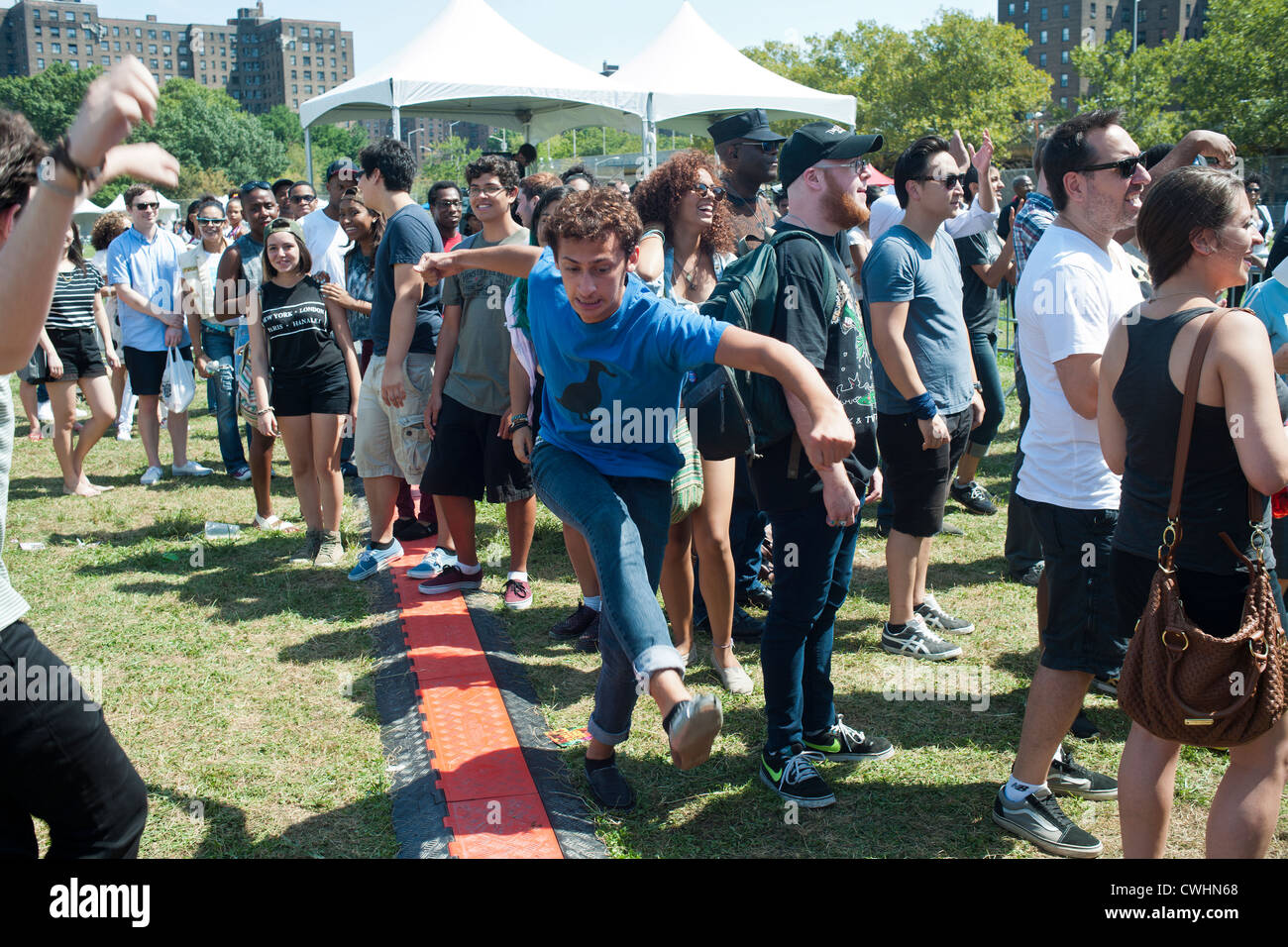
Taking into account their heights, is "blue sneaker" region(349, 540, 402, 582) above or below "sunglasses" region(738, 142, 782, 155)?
below

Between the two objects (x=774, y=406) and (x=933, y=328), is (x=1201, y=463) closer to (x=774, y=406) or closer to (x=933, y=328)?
(x=774, y=406)

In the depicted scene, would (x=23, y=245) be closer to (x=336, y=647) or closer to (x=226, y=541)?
(x=336, y=647)

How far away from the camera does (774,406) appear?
132 inches

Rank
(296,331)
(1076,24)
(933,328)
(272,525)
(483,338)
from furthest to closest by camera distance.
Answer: (1076,24) → (272,525) → (296,331) → (483,338) → (933,328)

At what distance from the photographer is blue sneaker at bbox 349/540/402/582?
591 centimetres

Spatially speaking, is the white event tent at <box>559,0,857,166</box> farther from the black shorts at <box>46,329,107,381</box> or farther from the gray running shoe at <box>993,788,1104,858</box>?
the gray running shoe at <box>993,788,1104,858</box>

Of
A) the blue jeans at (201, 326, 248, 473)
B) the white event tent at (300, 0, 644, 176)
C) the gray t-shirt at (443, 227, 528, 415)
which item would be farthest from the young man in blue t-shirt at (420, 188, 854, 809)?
the white event tent at (300, 0, 644, 176)

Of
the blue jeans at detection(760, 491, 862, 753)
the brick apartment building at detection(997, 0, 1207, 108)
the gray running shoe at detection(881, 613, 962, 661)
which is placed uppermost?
the brick apartment building at detection(997, 0, 1207, 108)

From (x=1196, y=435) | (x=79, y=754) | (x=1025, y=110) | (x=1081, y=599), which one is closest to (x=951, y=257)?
(x=1081, y=599)

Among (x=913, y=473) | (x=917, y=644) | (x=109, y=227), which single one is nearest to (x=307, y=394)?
(x=913, y=473)

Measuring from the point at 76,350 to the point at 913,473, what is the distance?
268 inches

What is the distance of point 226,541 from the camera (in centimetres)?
683

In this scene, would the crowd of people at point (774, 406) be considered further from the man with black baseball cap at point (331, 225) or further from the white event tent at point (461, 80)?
the white event tent at point (461, 80)

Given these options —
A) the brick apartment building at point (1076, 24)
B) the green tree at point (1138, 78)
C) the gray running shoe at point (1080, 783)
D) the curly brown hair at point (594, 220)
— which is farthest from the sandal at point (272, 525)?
the brick apartment building at point (1076, 24)
